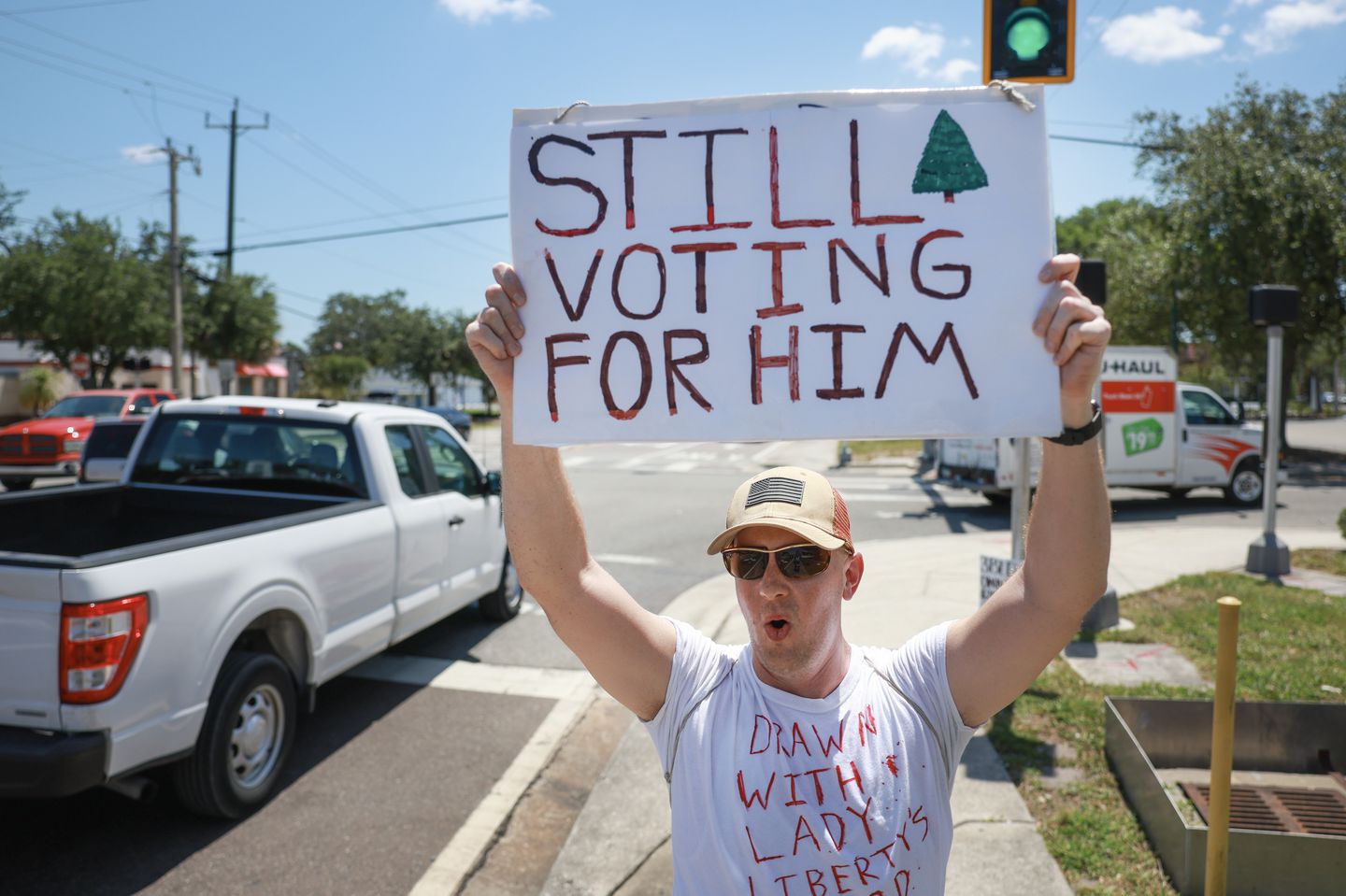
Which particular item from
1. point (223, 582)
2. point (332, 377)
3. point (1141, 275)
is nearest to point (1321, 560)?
point (223, 582)

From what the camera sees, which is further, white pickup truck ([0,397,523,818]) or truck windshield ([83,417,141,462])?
truck windshield ([83,417,141,462])

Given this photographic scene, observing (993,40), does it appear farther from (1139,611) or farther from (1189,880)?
(1139,611)

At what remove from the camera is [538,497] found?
2.01 meters

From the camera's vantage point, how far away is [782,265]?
1911 mm

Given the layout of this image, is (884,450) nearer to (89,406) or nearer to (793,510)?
(89,406)

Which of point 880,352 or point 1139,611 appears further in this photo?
point 1139,611

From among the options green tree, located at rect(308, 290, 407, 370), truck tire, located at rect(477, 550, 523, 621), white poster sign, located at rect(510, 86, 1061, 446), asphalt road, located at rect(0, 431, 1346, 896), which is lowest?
asphalt road, located at rect(0, 431, 1346, 896)

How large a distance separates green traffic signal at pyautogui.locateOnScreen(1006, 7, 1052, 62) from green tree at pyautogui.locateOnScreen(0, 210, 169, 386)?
33.9 meters

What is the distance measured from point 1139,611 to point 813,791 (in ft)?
21.9

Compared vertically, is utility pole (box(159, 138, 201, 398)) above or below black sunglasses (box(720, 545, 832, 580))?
above

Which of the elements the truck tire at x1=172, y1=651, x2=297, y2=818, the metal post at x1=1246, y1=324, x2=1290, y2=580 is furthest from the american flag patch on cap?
the metal post at x1=1246, y1=324, x2=1290, y2=580

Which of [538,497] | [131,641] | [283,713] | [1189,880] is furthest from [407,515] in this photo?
[1189,880]

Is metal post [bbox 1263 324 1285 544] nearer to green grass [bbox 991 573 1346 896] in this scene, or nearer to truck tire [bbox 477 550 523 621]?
green grass [bbox 991 573 1346 896]

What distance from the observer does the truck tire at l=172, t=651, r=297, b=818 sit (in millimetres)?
4020
